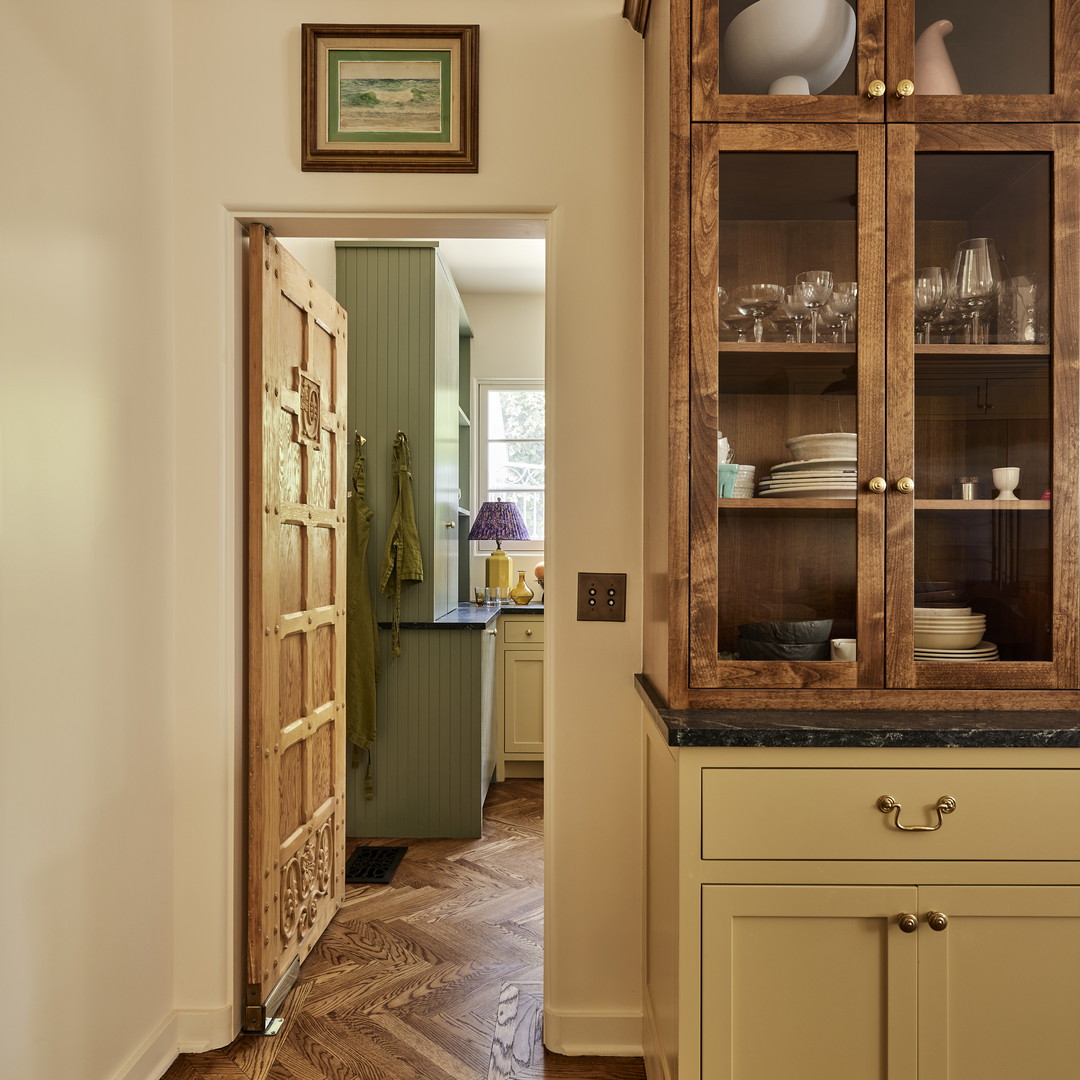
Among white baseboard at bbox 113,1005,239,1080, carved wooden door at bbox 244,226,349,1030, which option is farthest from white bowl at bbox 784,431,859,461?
white baseboard at bbox 113,1005,239,1080

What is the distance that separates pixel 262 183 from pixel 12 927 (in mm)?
1675

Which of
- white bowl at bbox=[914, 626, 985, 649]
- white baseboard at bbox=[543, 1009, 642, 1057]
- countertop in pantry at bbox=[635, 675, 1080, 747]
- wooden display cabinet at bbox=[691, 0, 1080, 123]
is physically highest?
wooden display cabinet at bbox=[691, 0, 1080, 123]

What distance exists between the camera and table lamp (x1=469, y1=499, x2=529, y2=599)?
4473mm

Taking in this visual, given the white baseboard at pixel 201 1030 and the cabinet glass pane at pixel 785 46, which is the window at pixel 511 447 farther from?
the cabinet glass pane at pixel 785 46

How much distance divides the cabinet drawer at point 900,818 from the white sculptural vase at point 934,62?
1294mm

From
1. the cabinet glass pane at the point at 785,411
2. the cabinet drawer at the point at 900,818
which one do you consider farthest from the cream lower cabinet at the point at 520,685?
the cabinet drawer at the point at 900,818

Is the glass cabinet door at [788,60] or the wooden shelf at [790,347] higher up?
the glass cabinet door at [788,60]

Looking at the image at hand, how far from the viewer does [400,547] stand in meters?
3.46

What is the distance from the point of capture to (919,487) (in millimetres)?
1616

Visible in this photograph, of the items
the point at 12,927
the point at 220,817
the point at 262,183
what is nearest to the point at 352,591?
the point at 220,817

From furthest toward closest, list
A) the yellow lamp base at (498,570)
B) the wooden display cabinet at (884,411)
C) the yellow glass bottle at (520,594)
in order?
the yellow lamp base at (498,570) < the yellow glass bottle at (520,594) < the wooden display cabinet at (884,411)

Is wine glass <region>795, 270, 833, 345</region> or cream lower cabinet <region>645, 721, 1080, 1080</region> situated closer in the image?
cream lower cabinet <region>645, 721, 1080, 1080</region>

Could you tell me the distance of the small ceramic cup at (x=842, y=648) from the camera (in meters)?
1.61

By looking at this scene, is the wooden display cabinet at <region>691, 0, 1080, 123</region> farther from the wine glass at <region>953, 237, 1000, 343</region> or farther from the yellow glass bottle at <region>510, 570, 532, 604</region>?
the yellow glass bottle at <region>510, 570, 532, 604</region>
